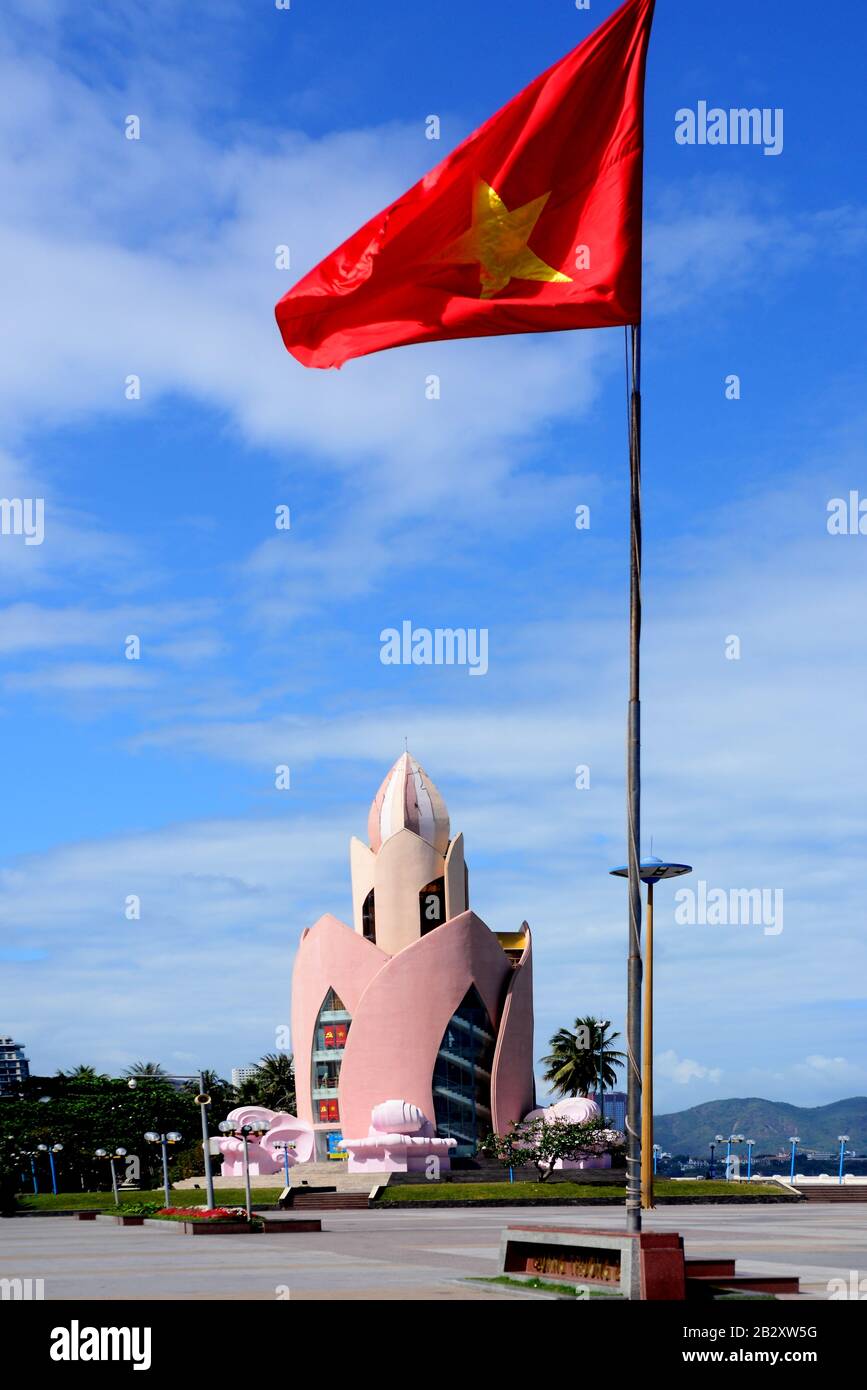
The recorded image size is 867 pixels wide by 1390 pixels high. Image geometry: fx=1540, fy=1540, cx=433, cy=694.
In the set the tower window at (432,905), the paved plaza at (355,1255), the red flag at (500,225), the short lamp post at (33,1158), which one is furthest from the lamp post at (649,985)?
the short lamp post at (33,1158)

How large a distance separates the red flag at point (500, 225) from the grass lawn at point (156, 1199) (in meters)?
36.3

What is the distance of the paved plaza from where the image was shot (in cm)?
1694

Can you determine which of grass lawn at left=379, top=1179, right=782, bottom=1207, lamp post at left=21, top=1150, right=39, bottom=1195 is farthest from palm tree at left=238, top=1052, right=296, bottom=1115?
grass lawn at left=379, top=1179, right=782, bottom=1207

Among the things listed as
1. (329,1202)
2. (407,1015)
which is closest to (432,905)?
(407,1015)

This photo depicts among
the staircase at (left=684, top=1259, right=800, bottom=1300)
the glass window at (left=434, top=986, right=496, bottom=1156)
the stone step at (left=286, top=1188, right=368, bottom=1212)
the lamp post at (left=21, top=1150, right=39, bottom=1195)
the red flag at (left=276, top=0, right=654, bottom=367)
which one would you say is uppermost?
the red flag at (left=276, top=0, right=654, bottom=367)

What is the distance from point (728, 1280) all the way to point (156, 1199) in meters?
43.7

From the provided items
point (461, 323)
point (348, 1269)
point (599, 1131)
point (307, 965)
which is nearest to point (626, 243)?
point (461, 323)

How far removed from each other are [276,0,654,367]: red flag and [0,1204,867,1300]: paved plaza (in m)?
9.51

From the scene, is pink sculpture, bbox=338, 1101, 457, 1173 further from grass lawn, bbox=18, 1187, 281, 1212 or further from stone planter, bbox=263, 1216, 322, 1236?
stone planter, bbox=263, 1216, 322, 1236

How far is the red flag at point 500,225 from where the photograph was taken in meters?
14.6

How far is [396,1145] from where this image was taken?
2405 inches

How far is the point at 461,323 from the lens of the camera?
14711mm

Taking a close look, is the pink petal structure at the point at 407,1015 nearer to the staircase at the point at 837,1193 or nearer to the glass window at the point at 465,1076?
the glass window at the point at 465,1076
